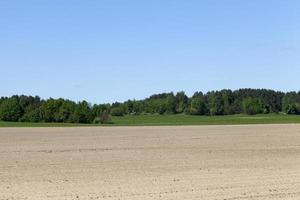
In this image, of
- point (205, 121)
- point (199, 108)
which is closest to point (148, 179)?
point (205, 121)

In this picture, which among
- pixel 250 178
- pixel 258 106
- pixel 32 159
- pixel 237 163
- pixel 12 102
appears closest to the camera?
pixel 250 178

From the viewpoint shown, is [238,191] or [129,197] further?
[238,191]

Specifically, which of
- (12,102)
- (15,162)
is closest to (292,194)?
(15,162)

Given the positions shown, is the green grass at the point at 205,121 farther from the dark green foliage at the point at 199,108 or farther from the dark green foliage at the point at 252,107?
the dark green foliage at the point at 199,108

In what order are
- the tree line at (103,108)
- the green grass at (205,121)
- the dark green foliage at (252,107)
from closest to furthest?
the green grass at (205,121)
the tree line at (103,108)
the dark green foliage at (252,107)

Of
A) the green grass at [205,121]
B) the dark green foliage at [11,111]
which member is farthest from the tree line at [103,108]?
the green grass at [205,121]

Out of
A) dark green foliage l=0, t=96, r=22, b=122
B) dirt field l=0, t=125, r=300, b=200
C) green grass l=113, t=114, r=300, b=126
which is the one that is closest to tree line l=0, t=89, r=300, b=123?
dark green foliage l=0, t=96, r=22, b=122

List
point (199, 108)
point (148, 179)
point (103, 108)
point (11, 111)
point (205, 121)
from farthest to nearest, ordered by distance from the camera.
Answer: point (199, 108) < point (11, 111) < point (103, 108) < point (205, 121) < point (148, 179)

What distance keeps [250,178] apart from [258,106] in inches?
6822

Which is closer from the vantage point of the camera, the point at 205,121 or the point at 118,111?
the point at 205,121

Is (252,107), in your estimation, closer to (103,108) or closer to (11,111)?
(103,108)

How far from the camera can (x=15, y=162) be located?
26.6 m

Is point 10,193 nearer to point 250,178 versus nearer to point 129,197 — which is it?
point 129,197

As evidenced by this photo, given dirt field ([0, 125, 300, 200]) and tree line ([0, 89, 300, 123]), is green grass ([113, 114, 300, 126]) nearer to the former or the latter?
tree line ([0, 89, 300, 123])
